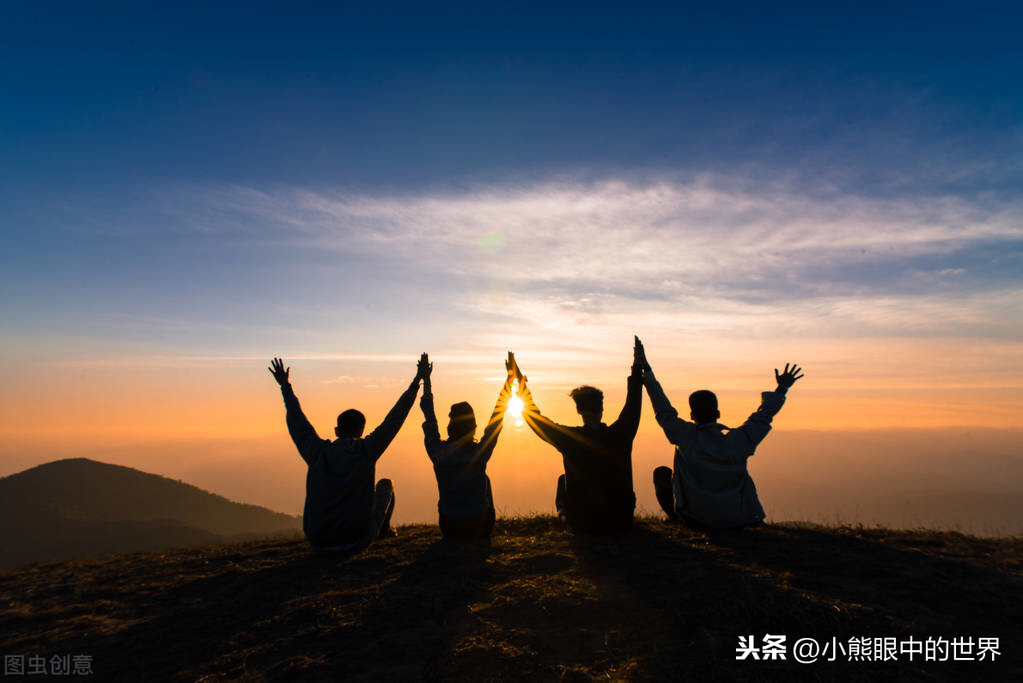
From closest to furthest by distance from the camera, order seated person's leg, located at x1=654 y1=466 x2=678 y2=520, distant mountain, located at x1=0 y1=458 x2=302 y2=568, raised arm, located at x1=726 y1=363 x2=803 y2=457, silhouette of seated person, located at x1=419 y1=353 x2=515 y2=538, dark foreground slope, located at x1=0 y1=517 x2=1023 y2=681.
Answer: dark foreground slope, located at x1=0 y1=517 x2=1023 y2=681
raised arm, located at x1=726 y1=363 x2=803 y2=457
silhouette of seated person, located at x1=419 y1=353 x2=515 y2=538
seated person's leg, located at x1=654 y1=466 x2=678 y2=520
distant mountain, located at x1=0 y1=458 x2=302 y2=568

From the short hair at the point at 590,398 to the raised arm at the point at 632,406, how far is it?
398mm

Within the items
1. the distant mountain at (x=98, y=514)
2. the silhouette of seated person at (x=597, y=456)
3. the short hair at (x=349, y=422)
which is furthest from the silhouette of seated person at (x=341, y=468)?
the distant mountain at (x=98, y=514)

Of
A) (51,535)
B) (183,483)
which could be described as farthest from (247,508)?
(51,535)

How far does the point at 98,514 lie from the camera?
47750 mm

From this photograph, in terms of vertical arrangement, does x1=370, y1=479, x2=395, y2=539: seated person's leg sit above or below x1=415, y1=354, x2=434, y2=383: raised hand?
below

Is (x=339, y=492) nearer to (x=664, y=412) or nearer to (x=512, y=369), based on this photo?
(x=512, y=369)

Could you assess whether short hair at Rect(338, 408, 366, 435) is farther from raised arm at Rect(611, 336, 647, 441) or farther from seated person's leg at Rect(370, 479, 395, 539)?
raised arm at Rect(611, 336, 647, 441)

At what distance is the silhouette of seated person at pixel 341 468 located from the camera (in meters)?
8.64

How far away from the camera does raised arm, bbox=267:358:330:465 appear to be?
28.5ft

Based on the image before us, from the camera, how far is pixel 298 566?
8.79m

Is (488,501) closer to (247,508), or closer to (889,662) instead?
(889,662)

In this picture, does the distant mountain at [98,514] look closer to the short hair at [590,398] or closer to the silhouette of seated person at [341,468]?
the silhouette of seated person at [341,468]

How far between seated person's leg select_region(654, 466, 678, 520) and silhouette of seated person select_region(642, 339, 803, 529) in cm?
45

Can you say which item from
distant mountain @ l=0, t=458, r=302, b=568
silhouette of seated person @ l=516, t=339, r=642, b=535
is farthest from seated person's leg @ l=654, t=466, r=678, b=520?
distant mountain @ l=0, t=458, r=302, b=568
